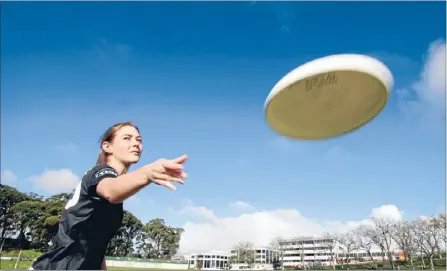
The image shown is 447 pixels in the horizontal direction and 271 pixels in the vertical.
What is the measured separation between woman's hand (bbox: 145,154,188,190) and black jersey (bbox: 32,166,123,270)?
89cm

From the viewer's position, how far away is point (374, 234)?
2879 inches

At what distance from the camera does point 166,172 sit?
2.12m

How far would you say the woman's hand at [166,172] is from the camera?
2.10 meters

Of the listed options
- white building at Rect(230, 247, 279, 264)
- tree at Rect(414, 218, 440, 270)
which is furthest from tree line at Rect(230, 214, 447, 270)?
white building at Rect(230, 247, 279, 264)

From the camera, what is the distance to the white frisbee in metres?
4.49

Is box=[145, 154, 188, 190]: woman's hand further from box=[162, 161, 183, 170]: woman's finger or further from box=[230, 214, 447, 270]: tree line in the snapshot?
box=[230, 214, 447, 270]: tree line

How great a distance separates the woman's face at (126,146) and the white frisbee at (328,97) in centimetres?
205

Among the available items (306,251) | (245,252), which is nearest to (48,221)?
(245,252)

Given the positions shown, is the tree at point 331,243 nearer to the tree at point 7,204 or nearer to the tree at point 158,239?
the tree at point 158,239

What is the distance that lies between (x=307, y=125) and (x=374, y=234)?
76657mm

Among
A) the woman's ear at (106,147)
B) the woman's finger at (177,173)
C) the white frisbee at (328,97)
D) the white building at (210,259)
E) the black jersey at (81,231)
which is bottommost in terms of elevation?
the black jersey at (81,231)

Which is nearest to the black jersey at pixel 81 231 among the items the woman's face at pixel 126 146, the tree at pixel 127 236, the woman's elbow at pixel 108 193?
the woman's elbow at pixel 108 193

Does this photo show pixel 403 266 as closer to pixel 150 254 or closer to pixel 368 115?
pixel 150 254

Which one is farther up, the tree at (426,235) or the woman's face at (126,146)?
the tree at (426,235)
